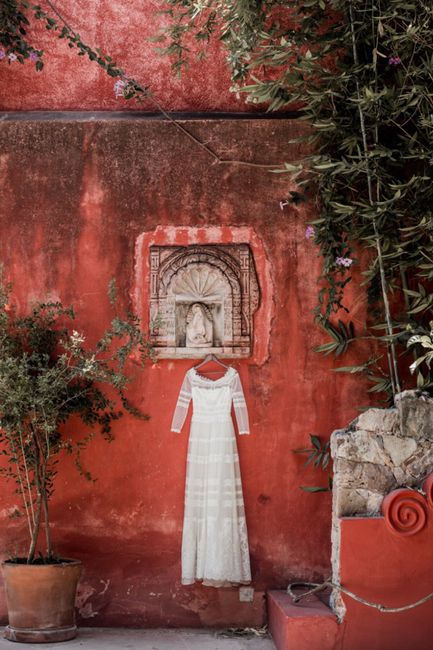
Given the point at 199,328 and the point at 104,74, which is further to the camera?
the point at 104,74

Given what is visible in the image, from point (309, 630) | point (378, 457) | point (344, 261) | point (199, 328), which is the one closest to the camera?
point (309, 630)

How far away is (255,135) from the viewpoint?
678 cm

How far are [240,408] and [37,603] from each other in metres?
1.80

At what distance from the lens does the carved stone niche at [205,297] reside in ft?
21.7

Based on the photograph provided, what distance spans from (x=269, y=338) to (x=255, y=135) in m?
1.41

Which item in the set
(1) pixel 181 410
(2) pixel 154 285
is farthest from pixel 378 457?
(2) pixel 154 285

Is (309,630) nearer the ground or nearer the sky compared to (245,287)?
nearer the ground

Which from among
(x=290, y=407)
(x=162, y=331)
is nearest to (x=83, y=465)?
(x=162, y=331)

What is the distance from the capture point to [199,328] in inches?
259

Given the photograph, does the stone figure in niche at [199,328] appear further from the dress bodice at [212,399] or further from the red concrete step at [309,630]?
the red concrete step at [309,630]

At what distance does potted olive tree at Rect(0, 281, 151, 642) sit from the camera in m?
5.97

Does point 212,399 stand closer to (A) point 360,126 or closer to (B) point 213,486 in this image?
(B) point 213,486

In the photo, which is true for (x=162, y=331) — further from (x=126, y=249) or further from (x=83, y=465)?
(x=83, y=465)

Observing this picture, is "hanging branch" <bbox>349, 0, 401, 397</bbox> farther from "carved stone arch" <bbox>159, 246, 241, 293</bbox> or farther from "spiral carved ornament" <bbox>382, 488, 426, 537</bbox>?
"carved stone arch" <bbox>159, 246, 241, 293</bbox>
